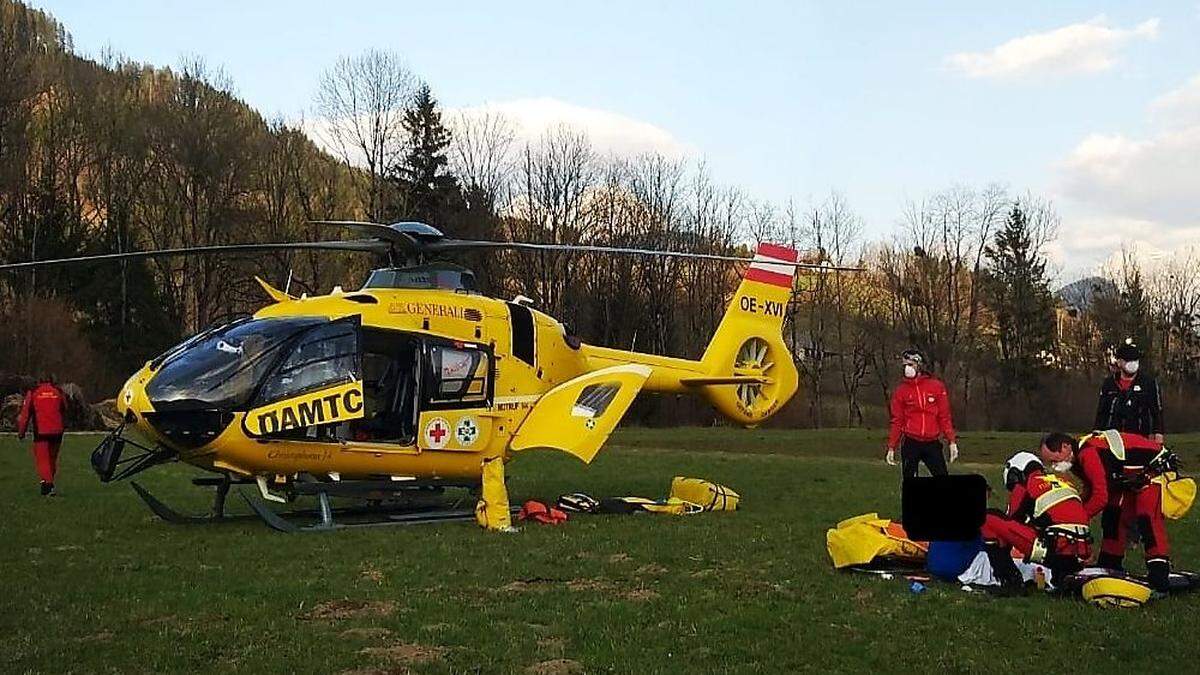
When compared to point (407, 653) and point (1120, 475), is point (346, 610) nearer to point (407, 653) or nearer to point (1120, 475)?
point (407, 653)

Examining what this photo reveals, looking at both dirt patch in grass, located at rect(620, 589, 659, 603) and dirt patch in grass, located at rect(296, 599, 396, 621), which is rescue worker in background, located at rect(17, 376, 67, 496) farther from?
dirt patch in grass, located at rect(620, 589, 659, 603)

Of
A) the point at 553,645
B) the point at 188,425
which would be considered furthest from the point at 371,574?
the point at 553,645

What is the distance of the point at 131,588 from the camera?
9.11 metres

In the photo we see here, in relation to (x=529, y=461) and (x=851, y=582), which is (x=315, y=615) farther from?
(x=529, y=461)

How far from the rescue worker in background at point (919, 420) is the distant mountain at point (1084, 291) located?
54.4 metres

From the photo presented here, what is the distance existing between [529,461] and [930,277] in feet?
147

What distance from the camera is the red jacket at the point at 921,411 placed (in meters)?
13.0

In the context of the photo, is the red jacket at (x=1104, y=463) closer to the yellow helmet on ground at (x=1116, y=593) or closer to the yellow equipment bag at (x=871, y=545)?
the yellow helmet on ground at (x=1116, y=593)

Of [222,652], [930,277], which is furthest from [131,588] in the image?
[930,277]

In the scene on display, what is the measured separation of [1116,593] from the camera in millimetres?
7941

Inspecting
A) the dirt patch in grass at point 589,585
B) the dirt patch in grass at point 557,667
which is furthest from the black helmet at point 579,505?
the dirt patch in grass at point 557,667

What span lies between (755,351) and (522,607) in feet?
31.8

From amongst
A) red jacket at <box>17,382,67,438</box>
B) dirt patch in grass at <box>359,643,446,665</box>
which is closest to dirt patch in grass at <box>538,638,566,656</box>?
dirt patch in grass at <box>359,643,446,665</box>

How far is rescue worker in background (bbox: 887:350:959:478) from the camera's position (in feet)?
42.7
